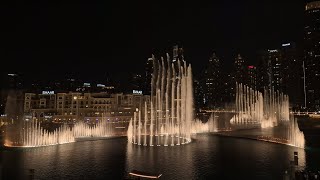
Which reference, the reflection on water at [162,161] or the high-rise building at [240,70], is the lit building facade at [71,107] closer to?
the reflection on water at [162,161]

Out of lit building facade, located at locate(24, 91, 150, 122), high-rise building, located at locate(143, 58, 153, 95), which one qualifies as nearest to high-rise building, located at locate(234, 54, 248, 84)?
high-rise building, located at locate(143, 58, 153, 95)

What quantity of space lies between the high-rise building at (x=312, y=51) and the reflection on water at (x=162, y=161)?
93470 mm

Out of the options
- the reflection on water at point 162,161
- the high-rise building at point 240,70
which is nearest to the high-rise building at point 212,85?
the high-rise building at point 240,70

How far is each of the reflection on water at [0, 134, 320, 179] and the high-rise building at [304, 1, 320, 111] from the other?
93.5m

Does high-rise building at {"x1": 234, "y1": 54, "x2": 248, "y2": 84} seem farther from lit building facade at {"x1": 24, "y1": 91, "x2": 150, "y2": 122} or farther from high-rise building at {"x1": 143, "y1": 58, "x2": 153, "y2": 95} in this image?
lit building facade at {"x1": 24, "y1": 91, "x2": 150, "y2": 122}

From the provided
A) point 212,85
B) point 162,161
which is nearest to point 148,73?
point 212,85

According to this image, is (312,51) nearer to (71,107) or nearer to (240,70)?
(240,70)

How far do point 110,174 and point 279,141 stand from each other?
24.3m

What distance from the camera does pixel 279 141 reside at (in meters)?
36.8

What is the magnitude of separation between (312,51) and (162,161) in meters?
113

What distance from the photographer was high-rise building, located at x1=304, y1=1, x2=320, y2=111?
11425 centimetres

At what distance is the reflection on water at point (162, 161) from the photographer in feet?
68.7

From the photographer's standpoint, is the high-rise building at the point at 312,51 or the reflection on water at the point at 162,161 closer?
the reflection on water at the point at 162,161

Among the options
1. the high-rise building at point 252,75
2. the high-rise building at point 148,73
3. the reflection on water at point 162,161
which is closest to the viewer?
the reflection on water at point 162,161
